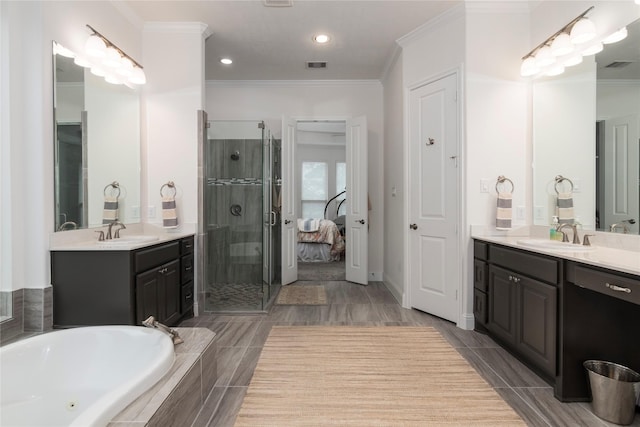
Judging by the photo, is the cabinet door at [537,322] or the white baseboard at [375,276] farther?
the white baseboard at [375,276]

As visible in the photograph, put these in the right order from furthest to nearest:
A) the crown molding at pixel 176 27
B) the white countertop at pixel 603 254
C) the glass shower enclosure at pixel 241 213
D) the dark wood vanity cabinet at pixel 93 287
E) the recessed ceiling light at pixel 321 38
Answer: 1. the glass shower enclosure at pixel 241 213
2. the recessed ceiling light at pixel 321 38
3. the crown molding at pixel 176 27
4. the dark wood vanity cabinet at pixel 93 287
5. the white countertop at pixel 603 254

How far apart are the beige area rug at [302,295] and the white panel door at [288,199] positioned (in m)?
0.26

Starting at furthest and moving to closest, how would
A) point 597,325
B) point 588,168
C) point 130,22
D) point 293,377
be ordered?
point 130,22 < point 588,168 < point 293,377 < point 597,325

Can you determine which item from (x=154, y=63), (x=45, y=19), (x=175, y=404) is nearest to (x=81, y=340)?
(x=175, y=404)

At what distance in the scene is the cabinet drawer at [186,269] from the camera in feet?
10.3

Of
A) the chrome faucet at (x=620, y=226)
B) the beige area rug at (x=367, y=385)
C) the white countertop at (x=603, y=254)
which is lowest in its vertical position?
the beige area rug at (x=367, y=385)

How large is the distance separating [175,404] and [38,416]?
677mm

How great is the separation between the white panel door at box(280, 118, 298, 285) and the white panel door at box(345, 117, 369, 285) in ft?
2.64

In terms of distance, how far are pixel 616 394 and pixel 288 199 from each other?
3.67 metres

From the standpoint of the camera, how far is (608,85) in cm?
230

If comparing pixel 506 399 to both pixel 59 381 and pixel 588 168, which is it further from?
pixel 59 381

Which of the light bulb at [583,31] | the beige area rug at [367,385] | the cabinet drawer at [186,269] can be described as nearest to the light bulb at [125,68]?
the cabinet drawer at [186,269]

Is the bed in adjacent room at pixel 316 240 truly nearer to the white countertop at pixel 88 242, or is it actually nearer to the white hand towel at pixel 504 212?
the white countertop at pixel 88 242

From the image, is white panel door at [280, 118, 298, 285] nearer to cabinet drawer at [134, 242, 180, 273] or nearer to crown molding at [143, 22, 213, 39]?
crown molding at [143, 22, 213, 39]
